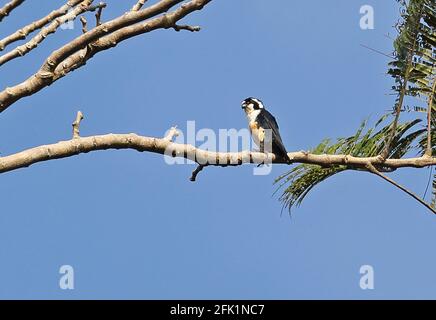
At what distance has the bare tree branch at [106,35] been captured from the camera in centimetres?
370

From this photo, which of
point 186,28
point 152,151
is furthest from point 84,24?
point 152,151

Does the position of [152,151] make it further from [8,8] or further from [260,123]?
[260,123]

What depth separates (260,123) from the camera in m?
7.80

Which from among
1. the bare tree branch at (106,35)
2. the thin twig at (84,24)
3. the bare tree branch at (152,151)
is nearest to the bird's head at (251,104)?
the bare tree branch at (152,151)

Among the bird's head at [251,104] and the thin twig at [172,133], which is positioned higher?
the bird's head at [251,104]

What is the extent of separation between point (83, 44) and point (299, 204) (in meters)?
2.44

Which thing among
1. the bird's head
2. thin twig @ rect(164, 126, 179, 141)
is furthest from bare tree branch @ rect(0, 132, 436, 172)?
the bird's head

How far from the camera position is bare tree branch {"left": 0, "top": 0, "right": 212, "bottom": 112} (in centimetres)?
370

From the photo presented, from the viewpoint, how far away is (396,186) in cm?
470

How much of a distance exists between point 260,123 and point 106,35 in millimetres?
4151

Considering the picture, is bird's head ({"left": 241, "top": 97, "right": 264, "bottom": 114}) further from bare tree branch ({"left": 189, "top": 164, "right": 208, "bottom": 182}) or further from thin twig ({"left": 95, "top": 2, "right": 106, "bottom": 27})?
thin twig ({"left": 95, "top": 2, "right": 106, "bottom": 27})

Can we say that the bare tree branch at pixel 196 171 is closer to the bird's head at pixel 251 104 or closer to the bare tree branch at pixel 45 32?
the bare tree branch at pixel 45 32

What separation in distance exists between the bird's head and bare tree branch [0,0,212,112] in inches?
175
